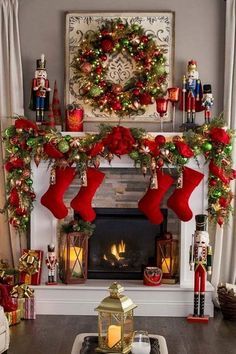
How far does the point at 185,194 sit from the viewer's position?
525 centimetres

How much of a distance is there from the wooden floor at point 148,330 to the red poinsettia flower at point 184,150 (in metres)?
1.31

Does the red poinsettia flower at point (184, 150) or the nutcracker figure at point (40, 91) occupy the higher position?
the nutcracker figure at point (40, 91)

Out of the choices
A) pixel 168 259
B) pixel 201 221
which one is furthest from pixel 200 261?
pixel 168 259

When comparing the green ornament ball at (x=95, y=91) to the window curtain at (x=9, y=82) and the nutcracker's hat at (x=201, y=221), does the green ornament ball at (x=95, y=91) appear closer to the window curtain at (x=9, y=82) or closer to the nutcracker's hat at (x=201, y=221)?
the window curtain at (x=9, y=82)

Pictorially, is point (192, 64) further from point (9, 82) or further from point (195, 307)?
point (195, 307)

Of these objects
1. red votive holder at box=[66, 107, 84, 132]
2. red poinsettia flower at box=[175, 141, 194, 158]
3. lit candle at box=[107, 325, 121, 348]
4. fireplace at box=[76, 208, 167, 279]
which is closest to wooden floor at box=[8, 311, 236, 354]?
fireplace at box=[76, 208, 167, 279]

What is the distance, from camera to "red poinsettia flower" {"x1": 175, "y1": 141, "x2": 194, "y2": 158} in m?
5.17

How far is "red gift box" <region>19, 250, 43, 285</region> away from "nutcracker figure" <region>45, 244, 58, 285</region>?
76 mm

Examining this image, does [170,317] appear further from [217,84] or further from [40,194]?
[217,84]

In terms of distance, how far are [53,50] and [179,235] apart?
195 centimetres

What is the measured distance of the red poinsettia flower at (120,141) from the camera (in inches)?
201

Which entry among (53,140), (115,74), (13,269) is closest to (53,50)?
(115,74)

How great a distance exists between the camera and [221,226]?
540 centimetres

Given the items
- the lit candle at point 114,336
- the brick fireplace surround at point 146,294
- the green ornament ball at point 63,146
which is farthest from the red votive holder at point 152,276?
the lit candle at point 114,336
